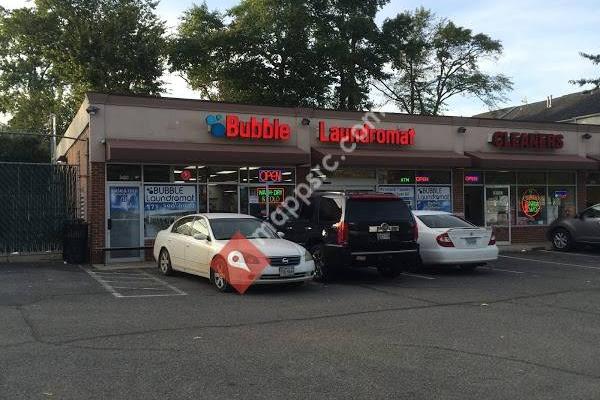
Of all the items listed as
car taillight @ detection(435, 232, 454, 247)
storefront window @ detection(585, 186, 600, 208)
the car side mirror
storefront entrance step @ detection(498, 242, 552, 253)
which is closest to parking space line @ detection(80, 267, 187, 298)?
the car side mirror

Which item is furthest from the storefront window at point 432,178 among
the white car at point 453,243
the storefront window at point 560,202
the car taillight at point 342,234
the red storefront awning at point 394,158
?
the car taillight at point 342,234

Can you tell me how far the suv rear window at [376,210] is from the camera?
1177cm

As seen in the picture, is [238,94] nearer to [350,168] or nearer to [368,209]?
[350,168]

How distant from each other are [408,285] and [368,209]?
1.73 metres

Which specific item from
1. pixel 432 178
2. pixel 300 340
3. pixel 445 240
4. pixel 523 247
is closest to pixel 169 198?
pixel 445 240

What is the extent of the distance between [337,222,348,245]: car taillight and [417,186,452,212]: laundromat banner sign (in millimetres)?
8919

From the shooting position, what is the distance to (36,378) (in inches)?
218

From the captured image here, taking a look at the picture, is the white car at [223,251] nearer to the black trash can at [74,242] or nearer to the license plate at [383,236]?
the license plate at [383,236]

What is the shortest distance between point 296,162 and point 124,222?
512 cm

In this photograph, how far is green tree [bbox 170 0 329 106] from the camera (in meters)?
34.1

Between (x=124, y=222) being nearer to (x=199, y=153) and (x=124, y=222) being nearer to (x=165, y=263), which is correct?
(x=199, y=153)

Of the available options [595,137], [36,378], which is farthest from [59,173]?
[595,137]

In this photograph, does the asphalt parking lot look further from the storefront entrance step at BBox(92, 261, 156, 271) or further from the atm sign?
the atm sign

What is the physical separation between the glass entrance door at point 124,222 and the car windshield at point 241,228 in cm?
478
